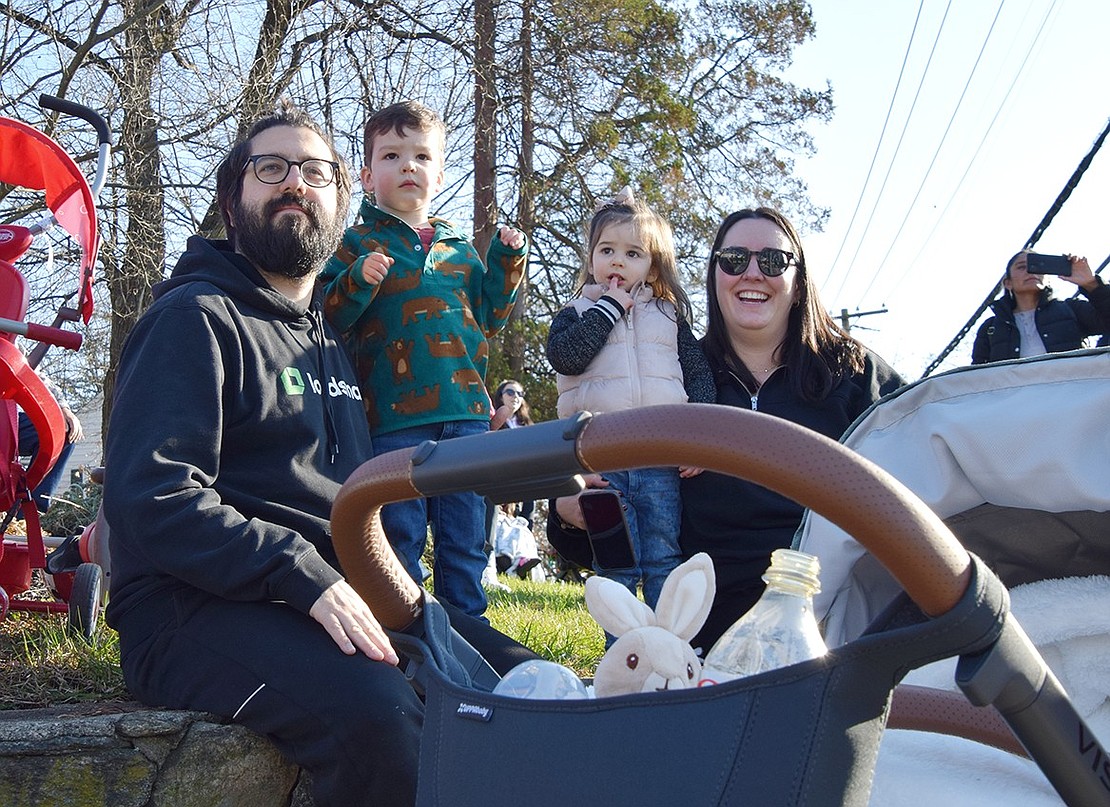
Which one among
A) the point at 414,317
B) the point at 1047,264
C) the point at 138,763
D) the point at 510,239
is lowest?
the point at 138,763

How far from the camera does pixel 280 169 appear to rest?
9.41 ft

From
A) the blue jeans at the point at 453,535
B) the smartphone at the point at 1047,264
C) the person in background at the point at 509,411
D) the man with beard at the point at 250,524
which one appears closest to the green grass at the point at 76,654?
the blue jeans at the point at 453,535

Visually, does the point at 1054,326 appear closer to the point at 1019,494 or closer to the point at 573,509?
the point at 573,509

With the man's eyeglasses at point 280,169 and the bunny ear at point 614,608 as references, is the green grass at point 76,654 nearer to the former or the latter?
the man's eyeglasses at point 280,169

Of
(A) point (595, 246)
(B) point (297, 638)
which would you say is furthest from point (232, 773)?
(A) point (595, 246)

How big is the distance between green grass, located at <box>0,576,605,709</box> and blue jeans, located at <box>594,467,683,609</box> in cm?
36

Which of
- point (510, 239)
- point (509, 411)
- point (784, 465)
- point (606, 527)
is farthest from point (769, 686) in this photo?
point (509, 411)

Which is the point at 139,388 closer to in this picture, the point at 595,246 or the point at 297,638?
the point at 297,638

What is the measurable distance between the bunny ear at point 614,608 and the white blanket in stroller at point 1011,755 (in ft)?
1.14

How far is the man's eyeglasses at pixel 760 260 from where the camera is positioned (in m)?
3.14

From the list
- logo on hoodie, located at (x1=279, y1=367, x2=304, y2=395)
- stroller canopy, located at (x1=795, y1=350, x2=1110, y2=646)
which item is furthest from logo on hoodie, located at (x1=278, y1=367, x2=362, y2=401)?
stroller canopy, located at (x1=795, y1=350, x2=1110, y2=646)

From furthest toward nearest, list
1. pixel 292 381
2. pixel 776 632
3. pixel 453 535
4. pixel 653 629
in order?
pixel 453 535, pixel 292 381, pixel 653 629, pixel 776 632

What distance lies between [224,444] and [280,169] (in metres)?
0.87

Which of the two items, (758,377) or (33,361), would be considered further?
(33,361)
